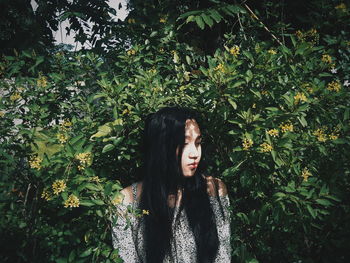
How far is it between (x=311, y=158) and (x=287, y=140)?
293 mm

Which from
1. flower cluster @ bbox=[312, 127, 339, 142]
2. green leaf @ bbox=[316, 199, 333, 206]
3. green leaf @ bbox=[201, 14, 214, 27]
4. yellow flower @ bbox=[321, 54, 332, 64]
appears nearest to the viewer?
green leaf @ bbox=[316, 199, 333, 206]

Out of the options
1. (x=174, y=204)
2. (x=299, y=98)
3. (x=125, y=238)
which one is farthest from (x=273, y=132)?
(x=125, y=238)

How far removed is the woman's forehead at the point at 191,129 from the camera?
4.75 ft

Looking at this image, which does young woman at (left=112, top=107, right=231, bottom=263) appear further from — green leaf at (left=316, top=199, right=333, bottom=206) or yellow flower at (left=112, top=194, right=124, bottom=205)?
green leaf at (left=316, top=199, right=333, bottom=206)

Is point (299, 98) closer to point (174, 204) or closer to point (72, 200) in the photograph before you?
point (174, 204)

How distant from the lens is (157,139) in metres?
1.47

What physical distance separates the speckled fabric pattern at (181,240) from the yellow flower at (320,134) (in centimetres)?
63

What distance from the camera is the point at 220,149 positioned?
66.2 inches

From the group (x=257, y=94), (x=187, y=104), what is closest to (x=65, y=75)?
(x=187, y=104)

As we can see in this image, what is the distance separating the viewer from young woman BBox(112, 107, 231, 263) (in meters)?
1.46

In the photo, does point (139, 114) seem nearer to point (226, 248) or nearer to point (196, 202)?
point (196, 202)

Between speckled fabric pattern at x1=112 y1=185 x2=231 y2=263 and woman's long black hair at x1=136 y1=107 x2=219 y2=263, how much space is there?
0.10ft

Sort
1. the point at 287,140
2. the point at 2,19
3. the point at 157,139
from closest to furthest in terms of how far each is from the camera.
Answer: the point at 287,140 → the point at 157,139 → the point at 2,19

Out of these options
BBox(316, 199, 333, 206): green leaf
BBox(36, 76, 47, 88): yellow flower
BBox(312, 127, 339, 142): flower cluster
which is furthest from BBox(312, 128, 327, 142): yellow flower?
BBox(36, 76, 47, 88): yellow flower
